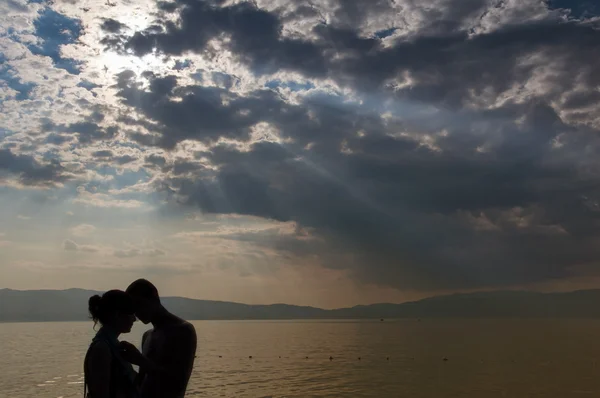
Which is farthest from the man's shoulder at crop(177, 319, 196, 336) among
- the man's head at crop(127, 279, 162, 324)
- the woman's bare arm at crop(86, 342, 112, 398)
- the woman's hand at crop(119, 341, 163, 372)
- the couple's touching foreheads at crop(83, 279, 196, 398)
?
the woman's bare arm at crop(86, 342, 112, 398)

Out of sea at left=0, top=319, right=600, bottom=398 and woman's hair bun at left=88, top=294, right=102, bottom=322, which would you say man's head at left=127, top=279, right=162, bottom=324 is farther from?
sea at left=0, top=319, right=600, bottom=398

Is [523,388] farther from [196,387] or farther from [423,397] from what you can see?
[196,387]

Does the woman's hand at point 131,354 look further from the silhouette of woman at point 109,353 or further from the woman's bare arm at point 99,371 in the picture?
the woman's bare arm at point 99,371

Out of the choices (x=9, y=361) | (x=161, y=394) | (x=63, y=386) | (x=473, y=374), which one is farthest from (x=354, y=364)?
(x=161, y=394)

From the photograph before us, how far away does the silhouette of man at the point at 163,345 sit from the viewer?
537 cm

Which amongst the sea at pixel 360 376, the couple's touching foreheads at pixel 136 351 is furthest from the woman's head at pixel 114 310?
the sea at pixel 360 376

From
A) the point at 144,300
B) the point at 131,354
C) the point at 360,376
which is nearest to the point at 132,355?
the point at 131,354

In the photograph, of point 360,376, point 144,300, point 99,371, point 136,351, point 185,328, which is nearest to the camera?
point 99,371

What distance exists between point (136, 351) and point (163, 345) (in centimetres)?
40

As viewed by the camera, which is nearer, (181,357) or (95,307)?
(95,307)

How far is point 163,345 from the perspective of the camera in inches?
213

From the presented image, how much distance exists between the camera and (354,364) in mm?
58281

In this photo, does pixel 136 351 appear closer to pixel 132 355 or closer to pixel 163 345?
pixel 132 355

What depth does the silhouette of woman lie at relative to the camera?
4910 mm
